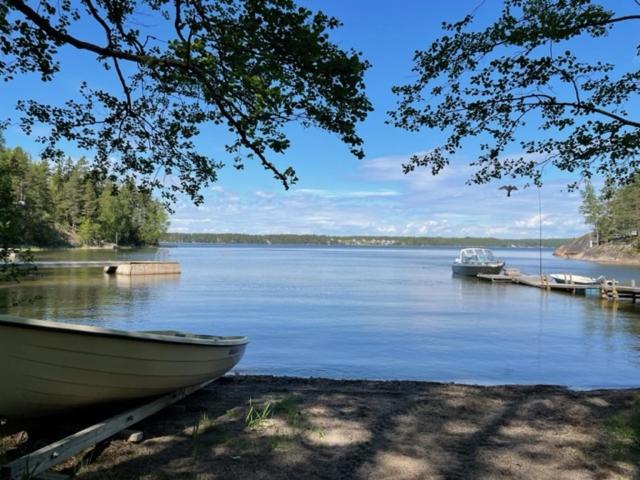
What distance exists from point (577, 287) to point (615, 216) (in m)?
80.0

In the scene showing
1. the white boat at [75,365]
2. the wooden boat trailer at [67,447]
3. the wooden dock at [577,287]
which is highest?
the white boat at [75,365]

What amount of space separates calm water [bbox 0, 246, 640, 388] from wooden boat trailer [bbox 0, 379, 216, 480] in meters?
1.75

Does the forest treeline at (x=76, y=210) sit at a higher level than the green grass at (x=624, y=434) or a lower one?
higher

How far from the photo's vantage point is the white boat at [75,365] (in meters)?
4.43

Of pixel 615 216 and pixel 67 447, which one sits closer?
pixel 67 447

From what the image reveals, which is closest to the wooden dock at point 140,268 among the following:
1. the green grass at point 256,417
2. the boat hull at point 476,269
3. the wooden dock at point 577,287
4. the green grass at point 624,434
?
the boat hull at point 476,269

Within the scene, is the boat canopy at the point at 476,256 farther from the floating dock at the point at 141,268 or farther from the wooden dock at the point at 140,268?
the floating dock at the point at 141,268

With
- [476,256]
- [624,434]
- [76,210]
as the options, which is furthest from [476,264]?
[76,210]

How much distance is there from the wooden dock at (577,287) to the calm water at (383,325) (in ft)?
4.27

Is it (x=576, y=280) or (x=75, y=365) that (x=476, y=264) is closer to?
(x=576, y=280)

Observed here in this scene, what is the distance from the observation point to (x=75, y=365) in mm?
4703

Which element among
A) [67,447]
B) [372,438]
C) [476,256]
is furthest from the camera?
[476,256]

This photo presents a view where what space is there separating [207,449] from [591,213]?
12515 cm

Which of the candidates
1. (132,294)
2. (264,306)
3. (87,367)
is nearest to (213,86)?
(87,367)
